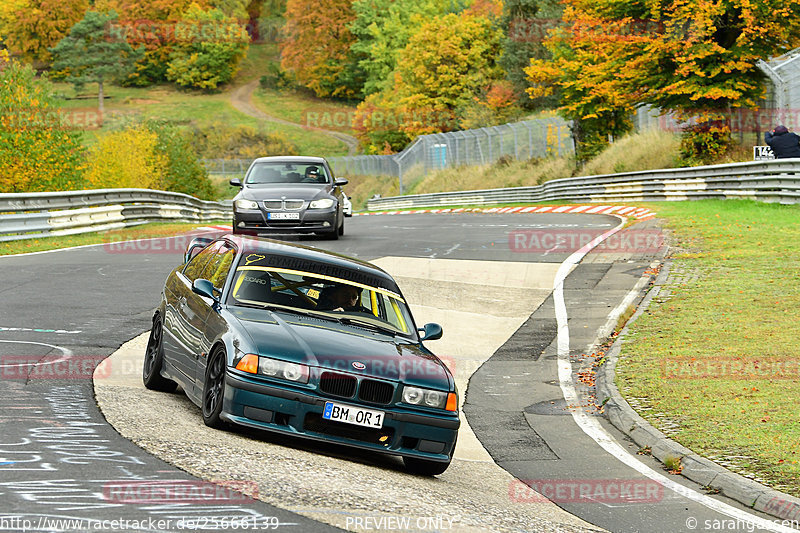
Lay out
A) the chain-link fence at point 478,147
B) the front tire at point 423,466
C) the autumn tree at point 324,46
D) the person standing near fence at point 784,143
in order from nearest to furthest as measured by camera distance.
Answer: the front tire at point 423,466 → the person standing near fence at point 784,143 → the chain-link fence at point 478,147 → the autumn tree at point 324,46

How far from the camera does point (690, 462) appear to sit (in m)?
8.80

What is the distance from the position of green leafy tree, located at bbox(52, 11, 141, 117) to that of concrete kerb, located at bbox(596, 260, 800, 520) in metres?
135

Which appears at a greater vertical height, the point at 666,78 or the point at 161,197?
the point at 666,78

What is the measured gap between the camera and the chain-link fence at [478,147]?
195ft

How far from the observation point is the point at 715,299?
15.7m

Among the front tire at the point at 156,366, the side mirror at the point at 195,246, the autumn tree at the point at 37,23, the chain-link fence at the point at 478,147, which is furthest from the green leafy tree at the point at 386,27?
the front tire at the point at 156,366

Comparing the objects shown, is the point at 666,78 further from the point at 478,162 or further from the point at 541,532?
the point at 541,532

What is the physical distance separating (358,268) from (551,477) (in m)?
2.37

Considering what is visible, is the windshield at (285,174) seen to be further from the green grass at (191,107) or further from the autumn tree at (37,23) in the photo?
the autumn tree at (37,23)

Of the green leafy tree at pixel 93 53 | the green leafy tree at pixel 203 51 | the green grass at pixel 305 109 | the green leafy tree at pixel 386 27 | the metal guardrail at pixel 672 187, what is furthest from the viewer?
the green leafy tree at pixel 203 51

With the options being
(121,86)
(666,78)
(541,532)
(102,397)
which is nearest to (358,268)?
(102,397)

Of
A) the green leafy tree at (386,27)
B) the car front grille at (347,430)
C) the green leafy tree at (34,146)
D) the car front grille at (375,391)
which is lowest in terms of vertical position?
the car front grille at (347,430)

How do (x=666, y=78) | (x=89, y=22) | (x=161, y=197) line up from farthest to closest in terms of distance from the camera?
(x=89, y=22) < (x=666, y=78) < (x=161, y=197)

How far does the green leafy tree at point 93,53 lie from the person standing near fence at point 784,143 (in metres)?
120
